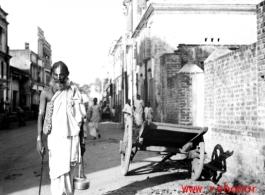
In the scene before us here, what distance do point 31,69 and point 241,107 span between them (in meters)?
40.8

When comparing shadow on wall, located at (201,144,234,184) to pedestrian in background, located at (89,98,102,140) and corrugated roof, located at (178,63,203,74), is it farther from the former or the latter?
pedestrian in background, located at (89,98,102,140)

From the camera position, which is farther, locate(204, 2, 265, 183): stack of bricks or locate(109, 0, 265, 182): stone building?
locate(109, 0, 265, 182): stone building

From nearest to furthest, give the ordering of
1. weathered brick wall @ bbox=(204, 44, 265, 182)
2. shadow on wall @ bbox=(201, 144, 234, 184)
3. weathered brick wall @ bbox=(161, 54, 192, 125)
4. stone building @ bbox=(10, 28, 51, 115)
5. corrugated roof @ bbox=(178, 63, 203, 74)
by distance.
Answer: weathered brick wall @ bbox=(204, 44, 265, 182) → shadow on wall @ bbox=(201, 144, 234, 184) → weathered brick wall @ bbox=(161, 54, 192, 125) → corrugated roof @ bbox=(178, 63, 203, 74) → stone building @ bbox=(10, 28, 51, 115)

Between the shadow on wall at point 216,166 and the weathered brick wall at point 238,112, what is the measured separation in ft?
0.38

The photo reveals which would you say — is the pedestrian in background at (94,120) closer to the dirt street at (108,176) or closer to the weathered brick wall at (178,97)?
the weathered brick wall at (178,97)

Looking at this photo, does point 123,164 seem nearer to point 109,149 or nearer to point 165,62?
point 109,149

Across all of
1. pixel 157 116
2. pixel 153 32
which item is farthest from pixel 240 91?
pixel 153 32

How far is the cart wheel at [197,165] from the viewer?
236 inches

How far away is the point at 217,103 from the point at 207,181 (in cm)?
210

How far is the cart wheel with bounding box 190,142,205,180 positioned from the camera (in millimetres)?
6006

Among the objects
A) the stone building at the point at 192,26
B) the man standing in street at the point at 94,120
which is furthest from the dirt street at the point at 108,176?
the stone building at the point at 192,26

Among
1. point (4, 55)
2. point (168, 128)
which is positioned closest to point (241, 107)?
point (168, 128)

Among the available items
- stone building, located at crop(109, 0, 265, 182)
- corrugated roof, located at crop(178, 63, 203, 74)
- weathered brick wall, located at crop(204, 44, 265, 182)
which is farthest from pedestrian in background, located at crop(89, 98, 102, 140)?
weathered brick wall, located at crop(204, 44, 265, 182)

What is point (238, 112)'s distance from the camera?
21.8ft
